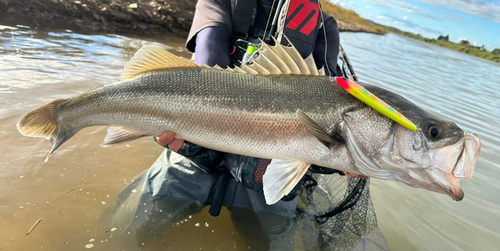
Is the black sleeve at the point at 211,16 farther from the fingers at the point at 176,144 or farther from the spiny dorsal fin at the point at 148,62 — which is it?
the fingers at the point at 176,144

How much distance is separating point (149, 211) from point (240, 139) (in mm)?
1255

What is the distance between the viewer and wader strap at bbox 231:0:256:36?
2.87 meters

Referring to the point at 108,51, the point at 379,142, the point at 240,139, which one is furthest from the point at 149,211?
the point at 108,51

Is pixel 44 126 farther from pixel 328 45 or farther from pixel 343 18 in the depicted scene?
pixel 343 18

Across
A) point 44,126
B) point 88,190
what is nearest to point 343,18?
point 88,190

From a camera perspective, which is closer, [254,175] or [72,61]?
[254,175]

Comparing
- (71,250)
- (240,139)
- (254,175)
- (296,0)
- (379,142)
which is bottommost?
(71,250)

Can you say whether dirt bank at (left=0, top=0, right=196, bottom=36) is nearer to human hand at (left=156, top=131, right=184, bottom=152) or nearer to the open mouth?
human hand at (left=156, top=131, right=184, bottom=152)

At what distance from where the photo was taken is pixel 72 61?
5.46 m

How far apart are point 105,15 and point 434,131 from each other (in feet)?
32.5

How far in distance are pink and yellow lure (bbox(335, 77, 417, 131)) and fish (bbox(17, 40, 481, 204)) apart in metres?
0.06

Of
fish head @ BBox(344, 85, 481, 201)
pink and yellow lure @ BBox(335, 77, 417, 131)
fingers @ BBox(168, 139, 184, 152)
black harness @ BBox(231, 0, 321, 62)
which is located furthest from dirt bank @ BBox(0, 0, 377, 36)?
fish head @ BBox(344, 85, 481, 201)

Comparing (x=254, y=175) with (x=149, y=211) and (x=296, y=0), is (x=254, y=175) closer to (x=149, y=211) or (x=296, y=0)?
(x=149, y=211)

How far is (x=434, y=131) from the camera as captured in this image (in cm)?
170
